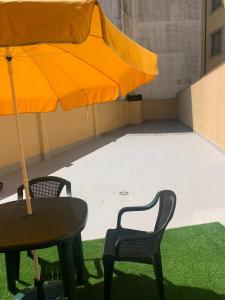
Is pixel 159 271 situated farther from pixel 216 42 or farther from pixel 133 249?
pixel 216 42

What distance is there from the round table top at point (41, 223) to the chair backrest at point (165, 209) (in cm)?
68

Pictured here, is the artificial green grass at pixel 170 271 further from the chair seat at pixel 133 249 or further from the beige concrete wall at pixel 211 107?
the beige concrete wall at pixel 211 107

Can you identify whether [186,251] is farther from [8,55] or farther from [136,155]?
[136,155]

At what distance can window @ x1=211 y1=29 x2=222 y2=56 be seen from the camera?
1982 cm

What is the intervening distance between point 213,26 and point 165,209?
20.8 metres

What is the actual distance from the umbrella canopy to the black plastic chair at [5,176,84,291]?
2.89 feet

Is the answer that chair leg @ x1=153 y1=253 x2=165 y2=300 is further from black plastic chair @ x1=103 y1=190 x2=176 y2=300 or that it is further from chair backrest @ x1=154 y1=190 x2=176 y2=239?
chair backrest @ x1=154 y1=190 x2=176 y2=239

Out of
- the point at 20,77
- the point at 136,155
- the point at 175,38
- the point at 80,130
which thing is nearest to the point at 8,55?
the point at 20,77

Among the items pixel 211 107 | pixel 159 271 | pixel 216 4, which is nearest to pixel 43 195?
pixel 159 271

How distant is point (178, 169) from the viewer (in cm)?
790

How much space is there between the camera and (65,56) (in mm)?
2762

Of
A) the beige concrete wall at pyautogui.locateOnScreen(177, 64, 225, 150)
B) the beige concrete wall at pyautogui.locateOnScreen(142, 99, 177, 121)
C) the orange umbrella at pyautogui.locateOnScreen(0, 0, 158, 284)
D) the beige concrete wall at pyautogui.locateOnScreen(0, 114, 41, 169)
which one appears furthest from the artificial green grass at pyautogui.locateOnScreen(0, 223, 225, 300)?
the beige concrete wall at pyautogui.locateOnScreen(142, 99, 177, 121)

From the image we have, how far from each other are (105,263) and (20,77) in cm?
201

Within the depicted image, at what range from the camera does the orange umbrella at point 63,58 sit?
5.27 ft
